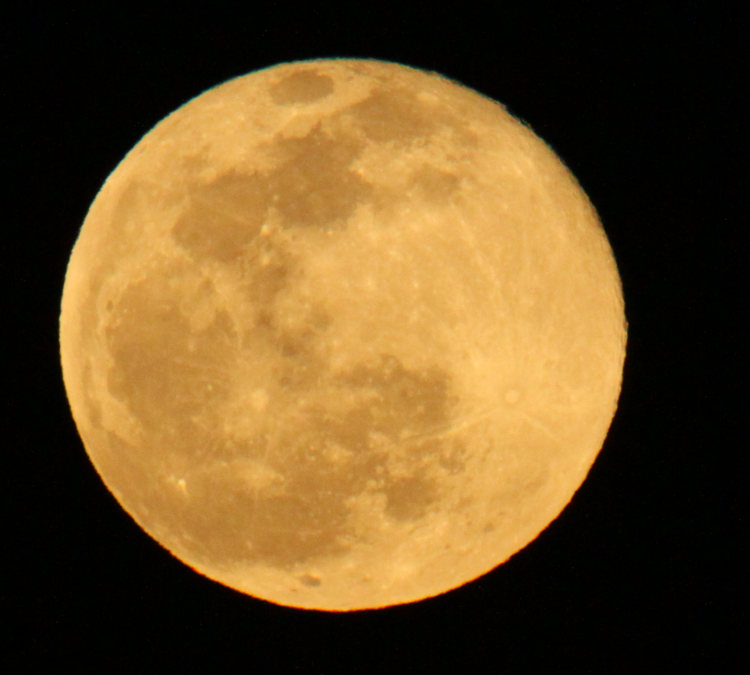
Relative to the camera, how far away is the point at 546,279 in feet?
13.2

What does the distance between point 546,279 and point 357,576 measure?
1.82 metres

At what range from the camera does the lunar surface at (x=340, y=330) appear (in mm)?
3729

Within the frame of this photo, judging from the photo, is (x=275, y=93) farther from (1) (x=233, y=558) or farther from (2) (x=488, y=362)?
(1) (x=233, y=558)

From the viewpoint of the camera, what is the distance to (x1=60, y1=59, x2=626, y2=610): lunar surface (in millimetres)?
3729

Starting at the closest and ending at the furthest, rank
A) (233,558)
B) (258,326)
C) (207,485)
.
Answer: (258,326) < (207,485) < (233,558)

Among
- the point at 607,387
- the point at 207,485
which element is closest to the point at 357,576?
the point at 207,485

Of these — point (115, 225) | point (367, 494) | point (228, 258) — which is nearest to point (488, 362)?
point (367, 494)

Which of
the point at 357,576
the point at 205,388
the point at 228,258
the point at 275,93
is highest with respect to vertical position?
the point at 275,93

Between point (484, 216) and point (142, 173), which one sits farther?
point (142, 173)

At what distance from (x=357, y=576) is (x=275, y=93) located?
2542 mm

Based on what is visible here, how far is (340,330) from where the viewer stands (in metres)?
3.70

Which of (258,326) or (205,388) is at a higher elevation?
(258,326)

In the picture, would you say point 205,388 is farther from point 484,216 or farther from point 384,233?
point 484,216

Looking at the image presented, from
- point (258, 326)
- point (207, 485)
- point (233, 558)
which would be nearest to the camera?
point (258, 326)
